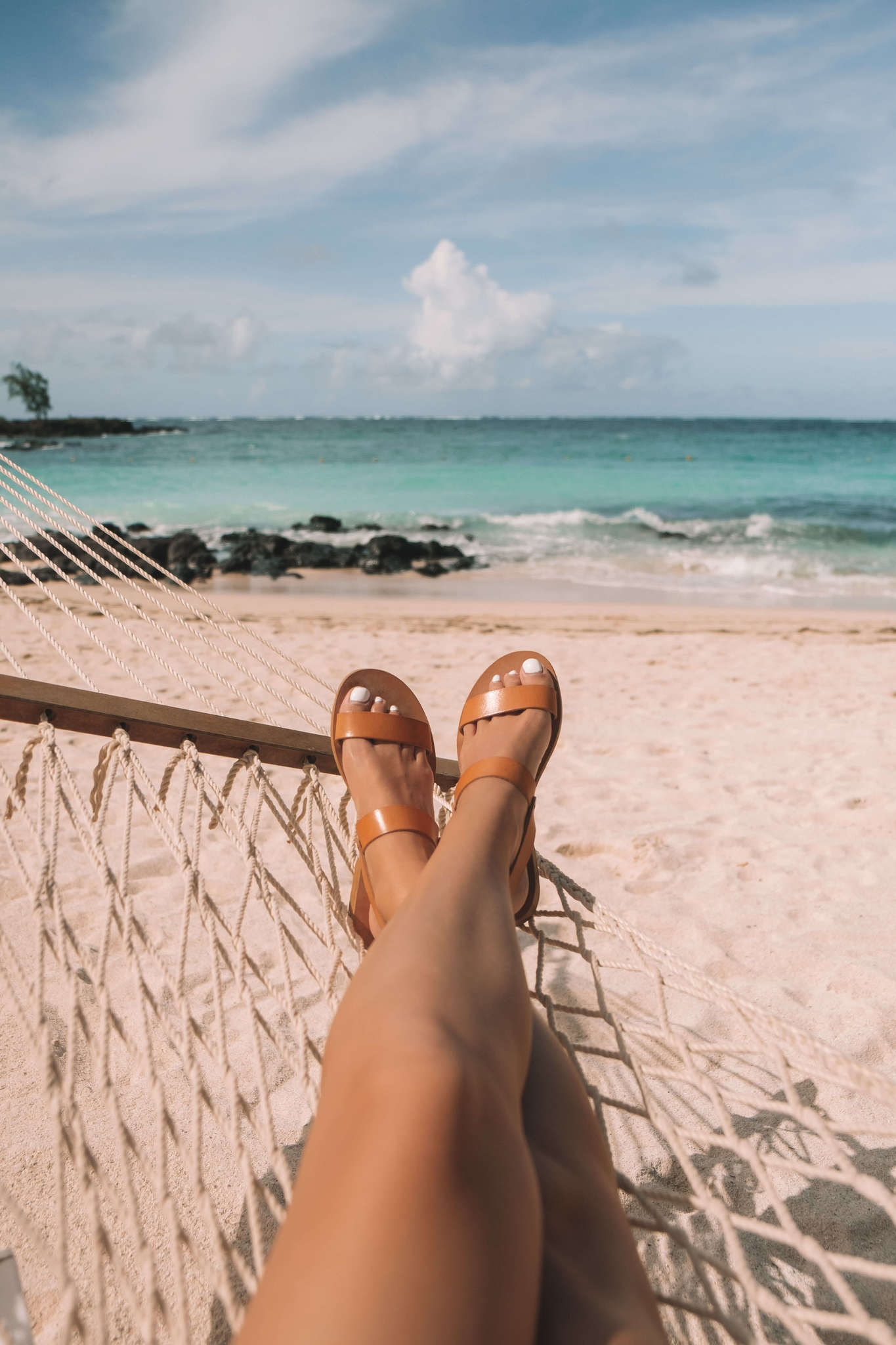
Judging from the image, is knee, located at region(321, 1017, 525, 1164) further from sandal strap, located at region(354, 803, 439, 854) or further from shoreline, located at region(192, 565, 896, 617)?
shoreline, located at region(192, 565, 896, 617)

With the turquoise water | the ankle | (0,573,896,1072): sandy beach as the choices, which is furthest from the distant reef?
the ankle

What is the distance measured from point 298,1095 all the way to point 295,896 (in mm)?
615

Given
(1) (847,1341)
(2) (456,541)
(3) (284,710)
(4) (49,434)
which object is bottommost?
(1) (847,1341)

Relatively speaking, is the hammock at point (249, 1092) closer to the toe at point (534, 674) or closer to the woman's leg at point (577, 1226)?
the woman's leg at point (577, 1226)

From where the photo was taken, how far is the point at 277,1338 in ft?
1.52

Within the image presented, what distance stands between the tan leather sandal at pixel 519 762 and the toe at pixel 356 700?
16 cm

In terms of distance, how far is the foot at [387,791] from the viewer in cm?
101

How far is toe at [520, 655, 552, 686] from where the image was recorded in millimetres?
1398

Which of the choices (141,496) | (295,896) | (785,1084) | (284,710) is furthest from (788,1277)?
(141,496)

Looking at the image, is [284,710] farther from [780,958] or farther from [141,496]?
[141,496]

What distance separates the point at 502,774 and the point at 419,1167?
625 mm

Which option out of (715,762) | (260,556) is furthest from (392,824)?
(260,556)

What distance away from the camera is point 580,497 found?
1327 centimetres

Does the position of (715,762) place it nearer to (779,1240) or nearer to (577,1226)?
(779,1240)
